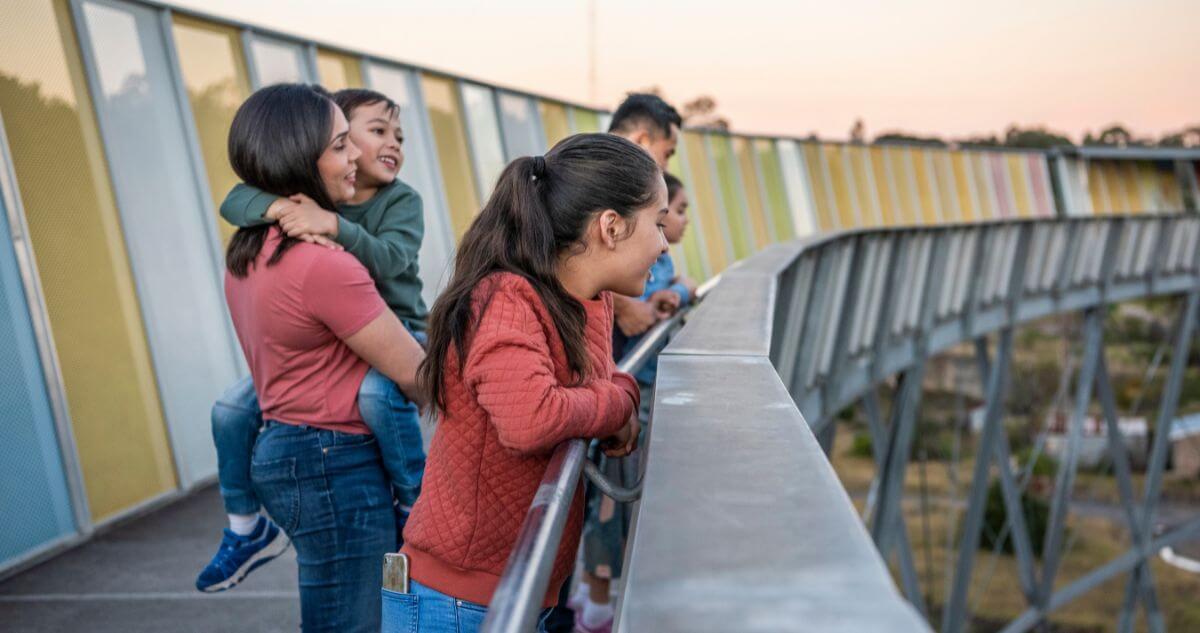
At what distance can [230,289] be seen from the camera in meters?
2.86

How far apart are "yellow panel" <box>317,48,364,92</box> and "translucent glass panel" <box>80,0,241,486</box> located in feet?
9.69

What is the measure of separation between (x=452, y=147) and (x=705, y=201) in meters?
9.15

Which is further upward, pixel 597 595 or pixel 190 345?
pixel 190 345

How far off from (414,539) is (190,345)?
5168 millimetres

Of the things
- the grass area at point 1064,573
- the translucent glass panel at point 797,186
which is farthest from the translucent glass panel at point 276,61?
the grass area at point 1064,573

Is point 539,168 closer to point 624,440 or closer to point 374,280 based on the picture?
point 624,440

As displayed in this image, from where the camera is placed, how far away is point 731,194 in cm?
2366

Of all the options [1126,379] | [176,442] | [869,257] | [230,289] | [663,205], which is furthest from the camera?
[1126,379]

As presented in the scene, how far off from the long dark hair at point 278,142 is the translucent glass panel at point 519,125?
11981 millimetres

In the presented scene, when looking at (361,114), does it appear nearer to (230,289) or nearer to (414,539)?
(230,289)

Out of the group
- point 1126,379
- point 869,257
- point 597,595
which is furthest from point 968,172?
point 1126,379

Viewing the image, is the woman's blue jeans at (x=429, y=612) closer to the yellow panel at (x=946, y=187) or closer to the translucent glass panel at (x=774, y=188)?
the translucent glass panel at (x=774, y=188)

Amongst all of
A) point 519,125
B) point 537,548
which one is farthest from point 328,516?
point 519,125

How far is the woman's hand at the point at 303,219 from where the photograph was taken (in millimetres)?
2760
